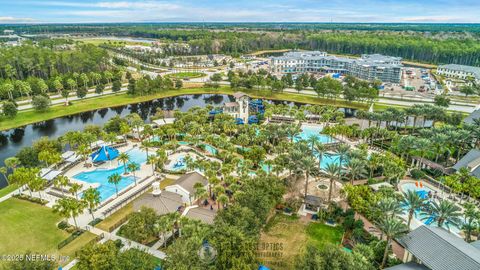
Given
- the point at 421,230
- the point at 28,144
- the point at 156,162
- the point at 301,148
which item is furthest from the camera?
the point at 28,144

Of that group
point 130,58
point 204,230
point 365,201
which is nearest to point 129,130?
point 204,230

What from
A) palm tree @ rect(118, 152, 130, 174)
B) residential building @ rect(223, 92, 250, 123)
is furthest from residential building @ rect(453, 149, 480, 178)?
palm tree @ rect(118, 152, 130, 174)

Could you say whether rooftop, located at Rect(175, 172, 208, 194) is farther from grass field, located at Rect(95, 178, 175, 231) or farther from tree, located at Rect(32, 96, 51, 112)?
tree, located at Rect(32, 96, 51, 112)

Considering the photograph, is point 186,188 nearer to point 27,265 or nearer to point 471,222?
point 27,265

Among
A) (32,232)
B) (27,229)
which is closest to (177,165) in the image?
(32,232)

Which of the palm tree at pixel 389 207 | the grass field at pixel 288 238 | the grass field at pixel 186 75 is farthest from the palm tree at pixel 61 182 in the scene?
the grass field at pixel 186 75

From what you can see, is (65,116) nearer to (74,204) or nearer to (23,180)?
(23,180)

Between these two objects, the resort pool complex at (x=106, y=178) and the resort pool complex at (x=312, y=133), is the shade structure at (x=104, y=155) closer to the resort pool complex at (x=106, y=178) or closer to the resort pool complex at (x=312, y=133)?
the resort pool complex at (x=106, y=178)
